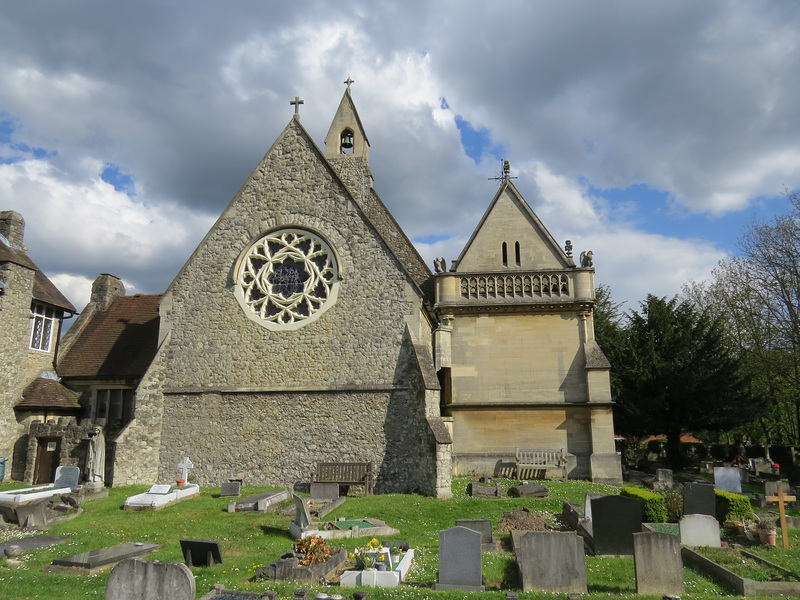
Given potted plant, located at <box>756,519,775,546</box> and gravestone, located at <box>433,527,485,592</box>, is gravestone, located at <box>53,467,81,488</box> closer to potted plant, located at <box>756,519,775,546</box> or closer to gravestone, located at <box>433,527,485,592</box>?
gravestone, located at <box>433,527,485,592</box>

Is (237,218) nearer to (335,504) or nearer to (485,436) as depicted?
(335,504)

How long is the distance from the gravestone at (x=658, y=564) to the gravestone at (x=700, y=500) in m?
5.26

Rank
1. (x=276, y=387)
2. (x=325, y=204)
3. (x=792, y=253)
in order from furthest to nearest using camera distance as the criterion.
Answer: (x=792, y=253), (x=325, y=204), (x=276, y=387)

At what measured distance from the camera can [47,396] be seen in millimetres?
19453

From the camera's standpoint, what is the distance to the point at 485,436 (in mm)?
Result: 19547

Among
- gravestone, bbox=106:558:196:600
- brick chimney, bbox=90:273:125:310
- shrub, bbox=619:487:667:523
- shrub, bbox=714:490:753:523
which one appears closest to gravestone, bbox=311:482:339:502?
shrub, bbox=619:487:667:523

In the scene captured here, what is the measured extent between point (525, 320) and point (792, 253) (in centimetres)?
1375

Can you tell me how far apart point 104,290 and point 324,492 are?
16074 millimetres

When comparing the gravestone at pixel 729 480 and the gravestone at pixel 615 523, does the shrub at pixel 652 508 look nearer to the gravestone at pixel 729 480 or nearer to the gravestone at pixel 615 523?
the gravestone at pixel 615 523

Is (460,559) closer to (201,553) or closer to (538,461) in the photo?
(201,553)

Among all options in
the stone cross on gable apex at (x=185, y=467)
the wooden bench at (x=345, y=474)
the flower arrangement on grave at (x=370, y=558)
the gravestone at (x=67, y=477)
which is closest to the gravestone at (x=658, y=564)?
the flower arrangement on grave at (x=370, y=558)

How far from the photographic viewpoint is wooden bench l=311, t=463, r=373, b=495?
52.2 ft

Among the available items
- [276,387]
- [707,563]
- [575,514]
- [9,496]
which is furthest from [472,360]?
[9,496]

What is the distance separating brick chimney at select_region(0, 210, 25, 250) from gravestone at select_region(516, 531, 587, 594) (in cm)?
2217
